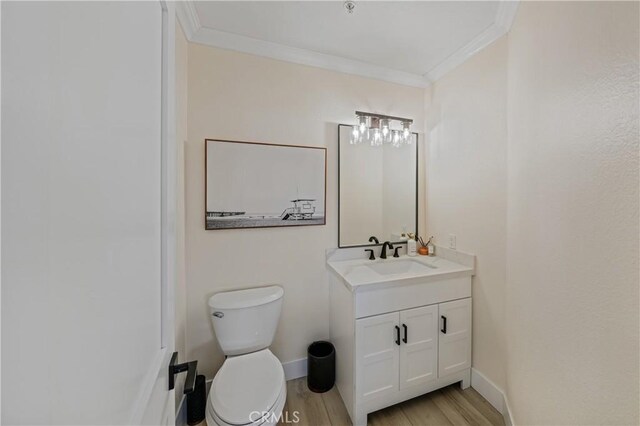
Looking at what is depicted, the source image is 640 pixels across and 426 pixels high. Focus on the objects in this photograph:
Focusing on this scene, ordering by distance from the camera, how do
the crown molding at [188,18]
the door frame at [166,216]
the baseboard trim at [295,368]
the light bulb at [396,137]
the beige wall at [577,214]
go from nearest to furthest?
the door frame at [166,216] < the beige wall at [577,214] < the crown molding at [188,18] < the baseboard trim at [295,368] < the light bulb at [396,137]

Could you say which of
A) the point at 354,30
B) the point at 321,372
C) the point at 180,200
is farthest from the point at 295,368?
the point at 354,30

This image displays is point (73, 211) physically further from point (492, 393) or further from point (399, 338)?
point (492, 393)

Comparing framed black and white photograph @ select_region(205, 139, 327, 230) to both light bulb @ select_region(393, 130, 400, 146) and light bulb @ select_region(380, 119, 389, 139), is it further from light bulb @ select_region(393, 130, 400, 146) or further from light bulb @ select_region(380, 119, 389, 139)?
light bulb @ select_region(393, 130, 400, 146)

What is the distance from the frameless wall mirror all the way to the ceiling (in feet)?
1.80

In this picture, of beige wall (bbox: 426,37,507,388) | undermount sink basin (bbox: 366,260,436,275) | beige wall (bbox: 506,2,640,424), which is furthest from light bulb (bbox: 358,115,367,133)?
undermount sink basin (bbox: 366,260,436,275)

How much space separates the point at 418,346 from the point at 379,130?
5.25 ft

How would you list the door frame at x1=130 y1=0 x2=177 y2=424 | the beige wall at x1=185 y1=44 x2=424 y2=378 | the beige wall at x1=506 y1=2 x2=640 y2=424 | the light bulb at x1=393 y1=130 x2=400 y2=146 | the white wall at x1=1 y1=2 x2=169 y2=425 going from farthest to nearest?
the light bulb at x1=393 y1=130 x2=400 y2=146
the beige wall at x1=185 y1=44 x2=424 y2=378
the beige wall at x1=506 y1=2 x2=640 y2=424
the door frame at x1=130 y1=0 x2=177 y2=424
the white wall at x1=1 y1=2 x2=169 y2=425

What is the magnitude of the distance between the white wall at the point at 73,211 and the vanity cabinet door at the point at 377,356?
49.6 inches

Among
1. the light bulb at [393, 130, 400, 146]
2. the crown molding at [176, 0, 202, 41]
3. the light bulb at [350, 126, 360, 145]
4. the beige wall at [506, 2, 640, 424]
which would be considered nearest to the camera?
the beige wall at [506, 2, 640, 424]

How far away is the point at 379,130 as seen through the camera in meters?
2.02

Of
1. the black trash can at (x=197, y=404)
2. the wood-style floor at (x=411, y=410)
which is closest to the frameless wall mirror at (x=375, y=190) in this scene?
the wood-style floor at (x=411, y=410)

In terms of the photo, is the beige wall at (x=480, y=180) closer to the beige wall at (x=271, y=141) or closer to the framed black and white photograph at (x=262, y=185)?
the beige wall at (x=271, y=141)

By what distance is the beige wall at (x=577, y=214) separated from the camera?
27.4 inches

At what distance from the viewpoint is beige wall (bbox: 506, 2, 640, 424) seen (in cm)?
70
